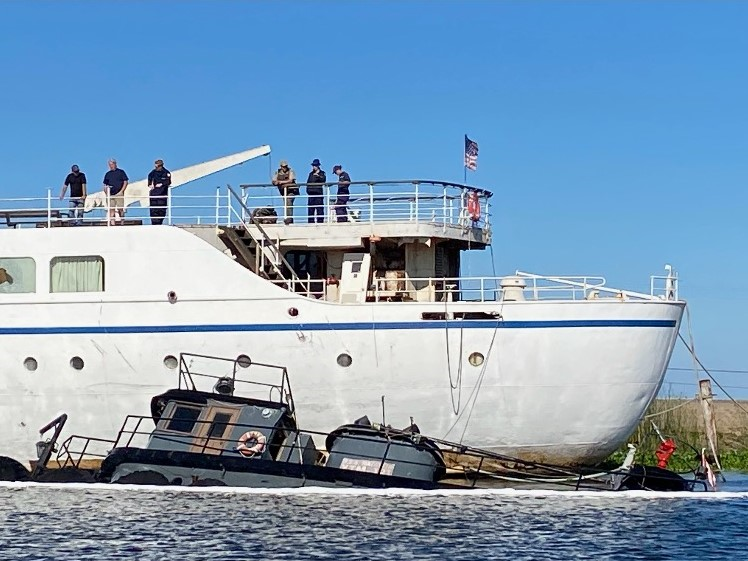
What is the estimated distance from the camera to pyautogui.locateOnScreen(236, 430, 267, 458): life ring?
1120 inches

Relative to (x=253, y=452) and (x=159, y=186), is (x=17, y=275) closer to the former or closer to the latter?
(x=159, y=186)

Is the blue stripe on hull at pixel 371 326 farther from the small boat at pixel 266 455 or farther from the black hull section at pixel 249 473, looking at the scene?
the black hull section at pixel 249 473

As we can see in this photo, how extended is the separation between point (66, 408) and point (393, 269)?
318 inches

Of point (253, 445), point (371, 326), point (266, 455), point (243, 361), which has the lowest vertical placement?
point (266, 455)

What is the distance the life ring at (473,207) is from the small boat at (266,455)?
5.62 metres

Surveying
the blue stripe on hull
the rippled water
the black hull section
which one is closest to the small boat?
the black hull section

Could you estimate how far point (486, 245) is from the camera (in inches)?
1331

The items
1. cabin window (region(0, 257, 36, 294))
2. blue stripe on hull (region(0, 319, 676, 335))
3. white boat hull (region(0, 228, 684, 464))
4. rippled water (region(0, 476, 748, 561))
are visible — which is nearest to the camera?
rippled water (region(0, 476, 748, 561))

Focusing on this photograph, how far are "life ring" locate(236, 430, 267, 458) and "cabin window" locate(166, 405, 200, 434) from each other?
1.14 meters

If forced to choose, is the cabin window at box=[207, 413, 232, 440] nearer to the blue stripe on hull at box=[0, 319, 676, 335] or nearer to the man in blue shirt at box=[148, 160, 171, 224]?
the blue stripe on hull at box=[0, 319, 676, 335]

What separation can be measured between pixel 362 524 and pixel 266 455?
4.37m

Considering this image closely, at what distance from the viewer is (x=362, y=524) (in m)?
24.7

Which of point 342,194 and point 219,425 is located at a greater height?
point 342,194

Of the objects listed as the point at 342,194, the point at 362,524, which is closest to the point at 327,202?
the point at 342,194
